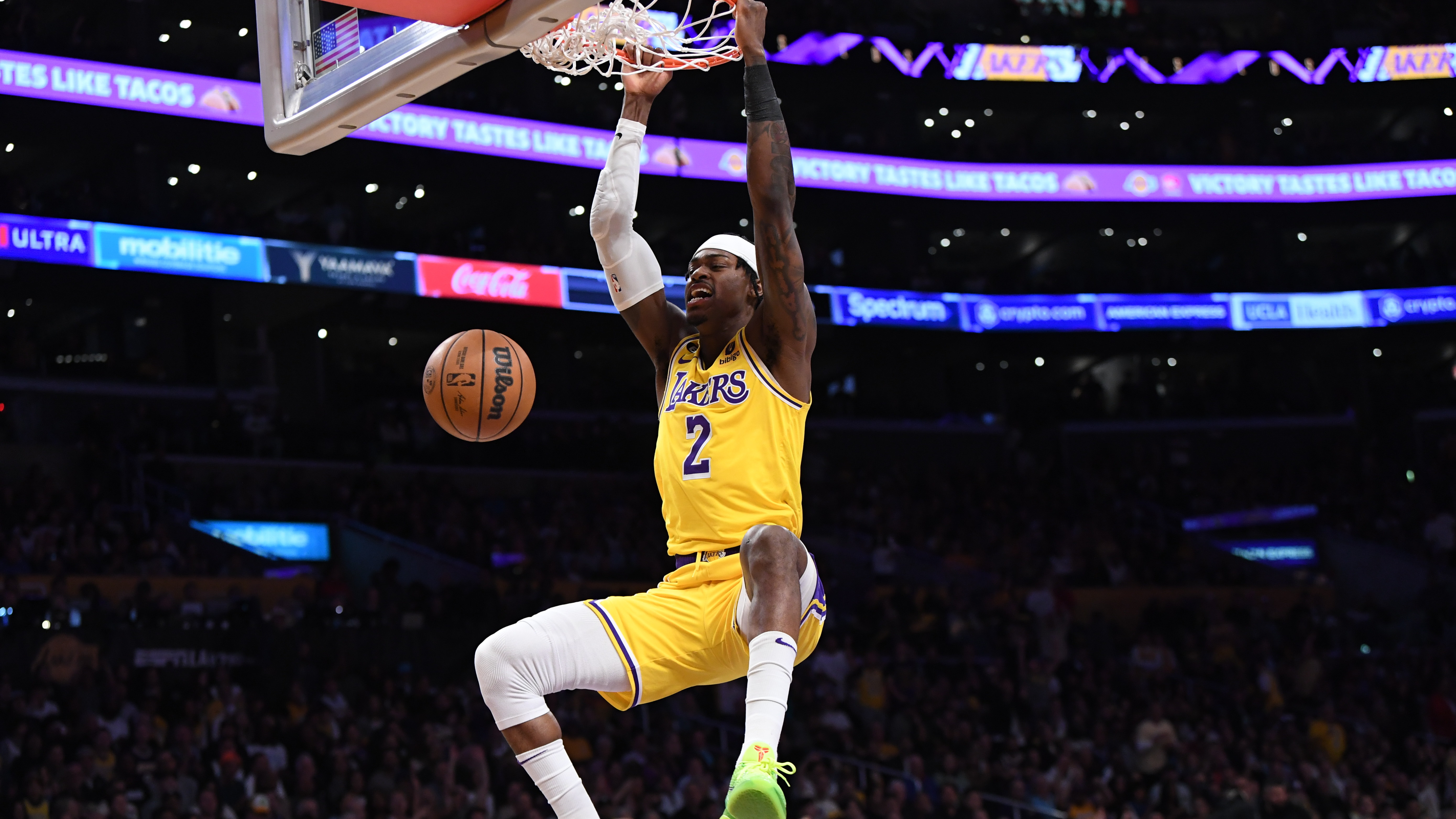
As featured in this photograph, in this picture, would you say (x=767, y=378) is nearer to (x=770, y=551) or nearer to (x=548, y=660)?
(x=770, y=551)

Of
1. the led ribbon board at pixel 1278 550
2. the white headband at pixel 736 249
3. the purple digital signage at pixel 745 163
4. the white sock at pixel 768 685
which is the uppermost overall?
the purple digital signage at pixel 745 163

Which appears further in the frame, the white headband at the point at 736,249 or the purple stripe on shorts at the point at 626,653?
the white headband at the point at 736,249

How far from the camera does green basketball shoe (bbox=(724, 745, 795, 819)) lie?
4266 millimetres

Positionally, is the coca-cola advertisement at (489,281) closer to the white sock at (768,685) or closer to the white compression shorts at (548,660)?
the white compression shorts at (548,660)

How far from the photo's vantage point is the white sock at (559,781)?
4848mm

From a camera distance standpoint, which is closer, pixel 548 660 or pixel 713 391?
pixel 548 660

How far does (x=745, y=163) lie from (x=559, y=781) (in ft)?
63.2

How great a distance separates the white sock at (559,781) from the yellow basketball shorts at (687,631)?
0.29 metres

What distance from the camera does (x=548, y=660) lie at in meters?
4.95

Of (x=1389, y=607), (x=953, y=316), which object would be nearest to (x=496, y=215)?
(x=953, y=316)

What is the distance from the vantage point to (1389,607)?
88.1 ft

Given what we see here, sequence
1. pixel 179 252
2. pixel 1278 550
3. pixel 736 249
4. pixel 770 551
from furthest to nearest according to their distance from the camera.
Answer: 1. pixel 1278 550
2. pixel 179 252
3. pixel 736 249
4. pixel 770 551

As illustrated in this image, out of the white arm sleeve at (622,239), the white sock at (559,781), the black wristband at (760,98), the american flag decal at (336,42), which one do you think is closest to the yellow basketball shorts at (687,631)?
the white sock at (559,781)

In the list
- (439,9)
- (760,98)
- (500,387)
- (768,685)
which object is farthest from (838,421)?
(768,685)
